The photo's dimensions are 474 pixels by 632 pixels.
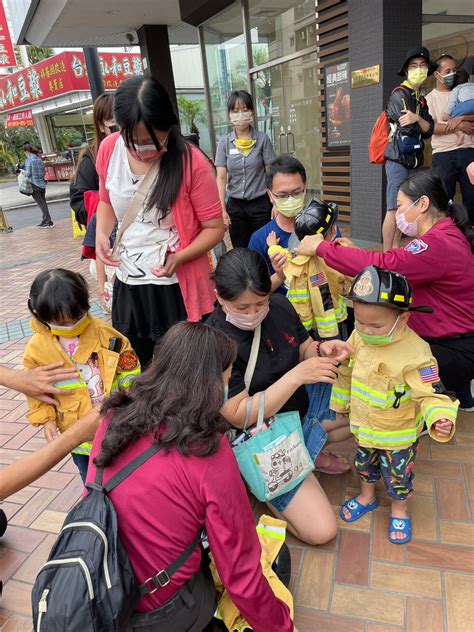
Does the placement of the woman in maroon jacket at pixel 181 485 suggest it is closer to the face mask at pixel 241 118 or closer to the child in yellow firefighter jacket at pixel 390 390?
the child in yellow firefighter jacket at pixel 390 390

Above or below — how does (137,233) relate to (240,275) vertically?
above

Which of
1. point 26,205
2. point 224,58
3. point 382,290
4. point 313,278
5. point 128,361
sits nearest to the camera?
point 382,290

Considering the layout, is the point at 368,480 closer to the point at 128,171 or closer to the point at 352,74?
the point at 128,171

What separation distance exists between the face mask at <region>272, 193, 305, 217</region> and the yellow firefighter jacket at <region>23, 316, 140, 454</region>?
1.16 metres

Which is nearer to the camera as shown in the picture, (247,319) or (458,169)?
(247,319)

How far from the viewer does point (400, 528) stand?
6.78 ft

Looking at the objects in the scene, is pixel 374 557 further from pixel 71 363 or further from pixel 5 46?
pixel 5 46

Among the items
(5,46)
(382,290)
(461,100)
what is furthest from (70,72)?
(382,290)

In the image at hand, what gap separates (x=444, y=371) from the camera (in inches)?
94.0

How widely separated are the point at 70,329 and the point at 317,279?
48.9 inches

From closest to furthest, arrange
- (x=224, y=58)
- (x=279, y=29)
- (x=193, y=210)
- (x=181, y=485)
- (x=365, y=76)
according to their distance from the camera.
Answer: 1. (x=181, y=485)
2. (x=193, y=210)
3. (x=365, y=76)
4. (x=279, y=29)
5. (x=224, y=58)

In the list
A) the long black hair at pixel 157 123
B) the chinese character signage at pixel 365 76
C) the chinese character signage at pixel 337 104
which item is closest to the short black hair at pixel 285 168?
the long black hair at pixel 157 123

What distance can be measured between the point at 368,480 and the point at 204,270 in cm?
123

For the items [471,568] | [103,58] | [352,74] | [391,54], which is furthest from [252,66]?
[103,58]
